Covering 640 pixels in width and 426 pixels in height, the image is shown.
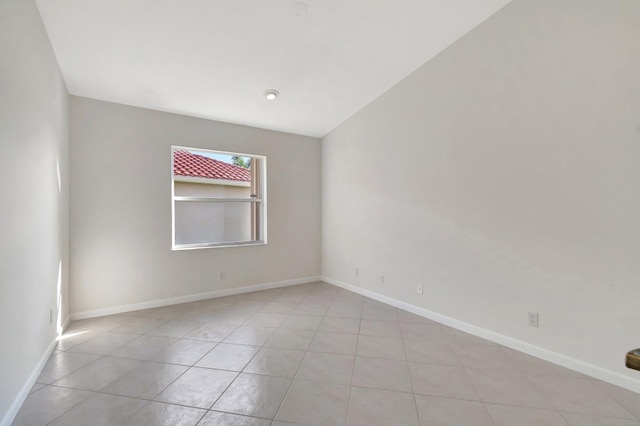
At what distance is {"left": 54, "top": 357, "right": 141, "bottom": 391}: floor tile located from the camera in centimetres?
194

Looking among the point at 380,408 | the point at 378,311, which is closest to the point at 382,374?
the point at 380,408

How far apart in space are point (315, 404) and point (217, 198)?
3127 mm

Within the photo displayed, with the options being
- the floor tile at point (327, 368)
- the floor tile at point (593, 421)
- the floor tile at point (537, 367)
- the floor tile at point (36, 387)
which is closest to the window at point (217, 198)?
the floor tile at point (36, 387)

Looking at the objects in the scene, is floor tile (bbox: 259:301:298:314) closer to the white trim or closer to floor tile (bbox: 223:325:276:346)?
A: floor tile (bbox: 223:325:276:346)

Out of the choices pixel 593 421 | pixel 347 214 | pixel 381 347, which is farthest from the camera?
pixel 347 214

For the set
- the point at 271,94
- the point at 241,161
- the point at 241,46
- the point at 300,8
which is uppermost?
the point at 300,8

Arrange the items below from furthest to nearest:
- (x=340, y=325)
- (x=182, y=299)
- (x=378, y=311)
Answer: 1. (x=182, y=299)
2. (x=378, y=311)
3. (x=340, y=325)

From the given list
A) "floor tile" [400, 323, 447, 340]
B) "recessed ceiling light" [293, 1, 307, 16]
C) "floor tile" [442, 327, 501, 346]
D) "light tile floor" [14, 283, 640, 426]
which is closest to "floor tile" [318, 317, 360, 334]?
"light tile floor" [14, 283, 640, 426]

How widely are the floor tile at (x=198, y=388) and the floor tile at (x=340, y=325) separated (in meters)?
1.10

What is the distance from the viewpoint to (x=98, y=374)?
6.77 feet

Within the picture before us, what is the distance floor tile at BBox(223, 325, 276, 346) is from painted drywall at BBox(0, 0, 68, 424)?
4.49 feet

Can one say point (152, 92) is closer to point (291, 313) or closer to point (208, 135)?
point (208, 135)

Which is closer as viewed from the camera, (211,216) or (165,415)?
(165,415)

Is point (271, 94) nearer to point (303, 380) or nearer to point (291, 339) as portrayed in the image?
point (291, 339)
